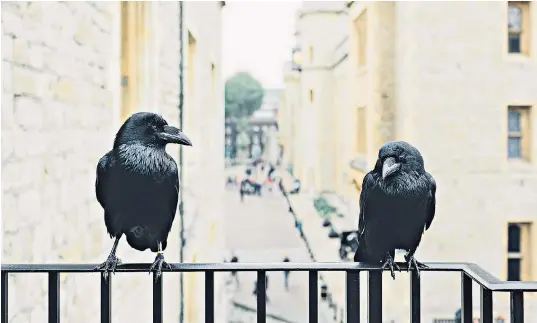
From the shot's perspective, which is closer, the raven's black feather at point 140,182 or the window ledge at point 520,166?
the raven's black feather at point 140,182

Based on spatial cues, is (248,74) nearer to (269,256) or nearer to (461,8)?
(269,256)

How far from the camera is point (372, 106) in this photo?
10711 millimetres

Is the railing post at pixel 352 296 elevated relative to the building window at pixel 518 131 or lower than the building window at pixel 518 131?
lower

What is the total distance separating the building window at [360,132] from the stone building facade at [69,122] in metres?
7.97

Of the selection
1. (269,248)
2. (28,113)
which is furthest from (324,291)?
(28,113)

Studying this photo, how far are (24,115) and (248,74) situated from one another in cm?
4861

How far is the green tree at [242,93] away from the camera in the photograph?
163 feet

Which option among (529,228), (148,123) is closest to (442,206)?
(529,228)

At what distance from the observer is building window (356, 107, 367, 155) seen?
1274 cm

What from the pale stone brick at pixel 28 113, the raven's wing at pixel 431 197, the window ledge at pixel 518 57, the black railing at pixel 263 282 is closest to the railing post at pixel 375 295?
the black railing at pixel 263 282

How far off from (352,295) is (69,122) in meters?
1.44

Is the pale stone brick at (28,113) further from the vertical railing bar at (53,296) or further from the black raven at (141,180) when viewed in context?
the vertical railing bar at (53,296)

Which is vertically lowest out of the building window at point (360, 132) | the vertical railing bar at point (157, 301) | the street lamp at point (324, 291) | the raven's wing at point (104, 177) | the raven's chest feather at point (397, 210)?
the street lamp at point (324, 291)

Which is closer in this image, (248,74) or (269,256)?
(269,256)
